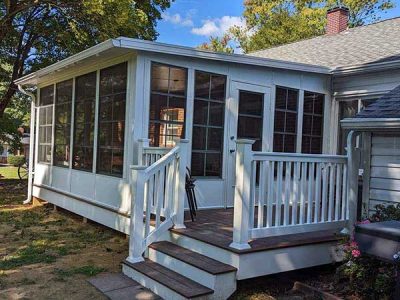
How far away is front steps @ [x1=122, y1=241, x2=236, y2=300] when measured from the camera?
3836 mm

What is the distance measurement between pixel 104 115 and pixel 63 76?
2061mm

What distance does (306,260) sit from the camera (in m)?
4.45

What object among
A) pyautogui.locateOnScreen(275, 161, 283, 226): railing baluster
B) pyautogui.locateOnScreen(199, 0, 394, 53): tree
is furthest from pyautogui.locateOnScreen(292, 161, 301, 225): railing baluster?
pyautogui.locateOnScreen(199, 0, 394, 53): tree

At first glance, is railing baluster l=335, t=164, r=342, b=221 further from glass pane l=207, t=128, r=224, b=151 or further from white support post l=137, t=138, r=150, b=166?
white support post l=137, t=138, r=150, b=166

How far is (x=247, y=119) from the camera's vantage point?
6.80 m

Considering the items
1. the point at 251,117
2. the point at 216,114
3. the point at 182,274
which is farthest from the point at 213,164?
the point at 182,274

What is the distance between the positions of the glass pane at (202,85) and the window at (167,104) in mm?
210

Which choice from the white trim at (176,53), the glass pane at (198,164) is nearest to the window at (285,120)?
the white trim at (176,53)

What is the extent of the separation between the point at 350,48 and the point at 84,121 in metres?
5.92

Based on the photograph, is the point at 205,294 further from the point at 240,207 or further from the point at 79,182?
the point at 79,182

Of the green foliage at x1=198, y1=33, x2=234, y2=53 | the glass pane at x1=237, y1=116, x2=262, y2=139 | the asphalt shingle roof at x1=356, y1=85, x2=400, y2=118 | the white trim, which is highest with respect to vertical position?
the green foliage at x1=198, y1=33, x2=234, y2=53

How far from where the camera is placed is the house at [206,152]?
13.9 ft

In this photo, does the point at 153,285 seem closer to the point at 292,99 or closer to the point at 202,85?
the point at 202,85

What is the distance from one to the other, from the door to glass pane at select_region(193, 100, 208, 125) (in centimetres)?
44
